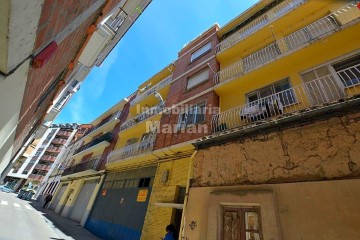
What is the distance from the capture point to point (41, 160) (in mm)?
49781

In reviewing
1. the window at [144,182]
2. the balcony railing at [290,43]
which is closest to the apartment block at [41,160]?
the window at [144,182]

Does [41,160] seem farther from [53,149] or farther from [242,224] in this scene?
[242,224]

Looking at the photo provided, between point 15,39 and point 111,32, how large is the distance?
7.78 meters

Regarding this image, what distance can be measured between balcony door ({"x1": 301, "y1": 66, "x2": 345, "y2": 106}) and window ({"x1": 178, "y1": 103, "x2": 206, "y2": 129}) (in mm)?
4607

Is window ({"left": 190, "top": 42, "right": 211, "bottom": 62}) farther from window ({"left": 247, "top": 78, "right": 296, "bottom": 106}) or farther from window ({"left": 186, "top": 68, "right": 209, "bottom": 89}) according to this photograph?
window ({"left": 247, "top": 78, "right": 296, "bottom": 106})

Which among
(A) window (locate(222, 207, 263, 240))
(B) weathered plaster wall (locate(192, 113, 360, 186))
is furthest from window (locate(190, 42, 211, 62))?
(A) window (locate(222, 207, 263, 240))

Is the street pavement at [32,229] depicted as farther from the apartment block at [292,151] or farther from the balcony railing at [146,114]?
the balcony railing at [146,114]

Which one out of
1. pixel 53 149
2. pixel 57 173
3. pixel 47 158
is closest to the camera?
pixel 57 173

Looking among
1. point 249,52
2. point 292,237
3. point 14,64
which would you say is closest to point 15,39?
point 14,64

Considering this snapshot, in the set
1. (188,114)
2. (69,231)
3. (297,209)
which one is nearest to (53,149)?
(69,231)

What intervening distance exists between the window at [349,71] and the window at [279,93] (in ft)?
5.06

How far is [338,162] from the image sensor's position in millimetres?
3715

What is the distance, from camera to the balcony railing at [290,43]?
7.01 m

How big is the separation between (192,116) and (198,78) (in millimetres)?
3148
